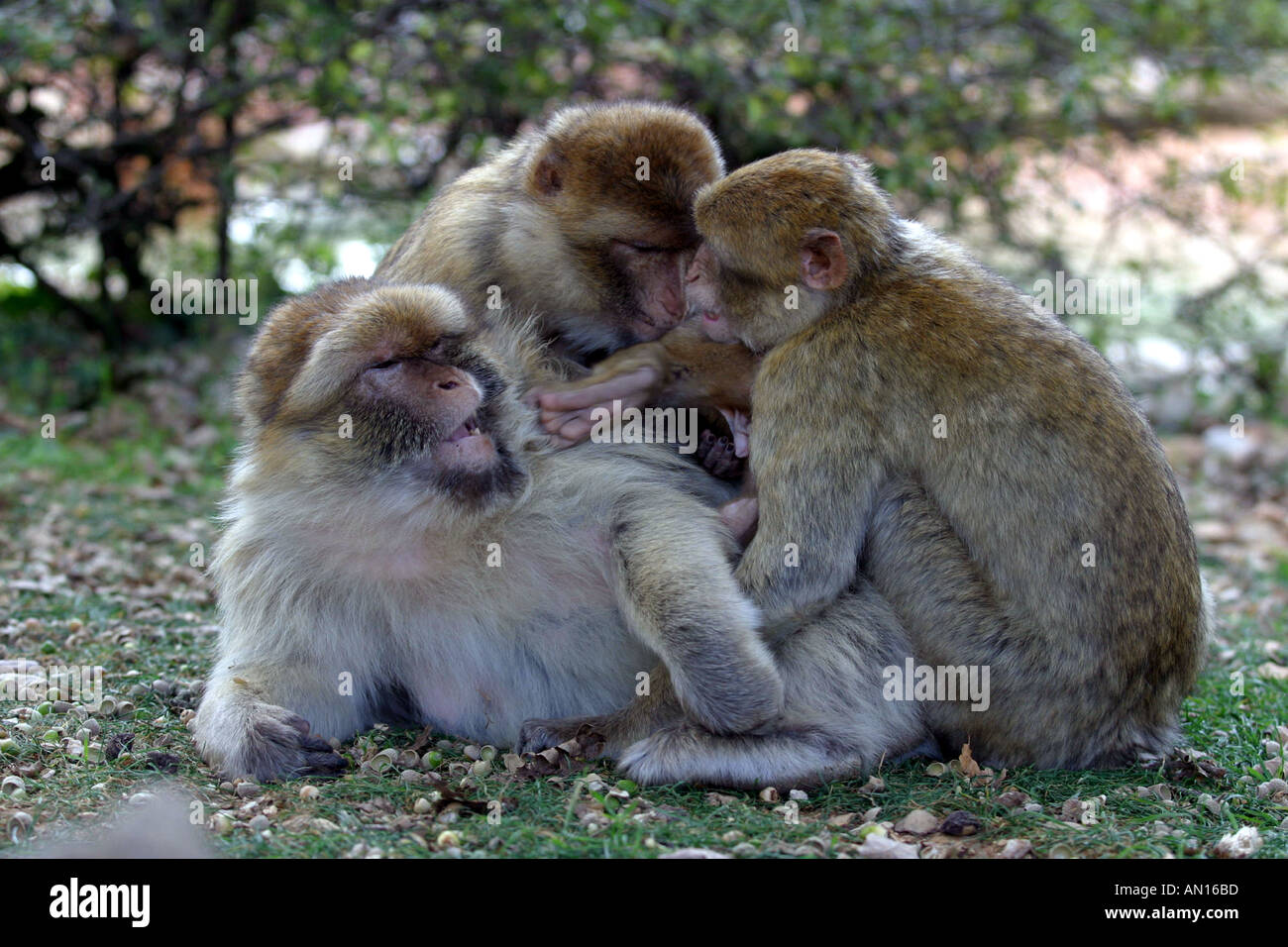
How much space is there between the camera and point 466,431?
348 centimetres

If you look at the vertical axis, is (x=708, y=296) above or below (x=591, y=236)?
below

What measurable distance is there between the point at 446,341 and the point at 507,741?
110 centimetres

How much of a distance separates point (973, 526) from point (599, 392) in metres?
1.06

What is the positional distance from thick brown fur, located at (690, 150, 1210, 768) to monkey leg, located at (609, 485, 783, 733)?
118 mm

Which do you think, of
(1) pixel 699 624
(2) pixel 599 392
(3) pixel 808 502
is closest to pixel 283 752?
(1) pixel 699 624

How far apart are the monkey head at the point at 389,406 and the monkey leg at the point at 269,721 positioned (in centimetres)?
56

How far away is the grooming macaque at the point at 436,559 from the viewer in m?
3.39

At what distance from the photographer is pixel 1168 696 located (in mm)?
3553

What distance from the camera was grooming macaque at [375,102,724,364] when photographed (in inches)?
166

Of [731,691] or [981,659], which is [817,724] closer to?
[731,691]

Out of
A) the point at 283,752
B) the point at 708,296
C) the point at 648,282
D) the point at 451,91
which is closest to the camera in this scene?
the point at 283,752

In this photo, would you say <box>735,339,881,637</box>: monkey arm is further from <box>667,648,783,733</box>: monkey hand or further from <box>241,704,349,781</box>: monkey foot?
<box>241,704,349,781</box>: monkey foot

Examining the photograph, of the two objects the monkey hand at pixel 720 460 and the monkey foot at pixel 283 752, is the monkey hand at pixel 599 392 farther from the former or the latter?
the monkey foot at pixel 283 752

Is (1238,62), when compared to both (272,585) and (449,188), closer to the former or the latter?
(449,188)
